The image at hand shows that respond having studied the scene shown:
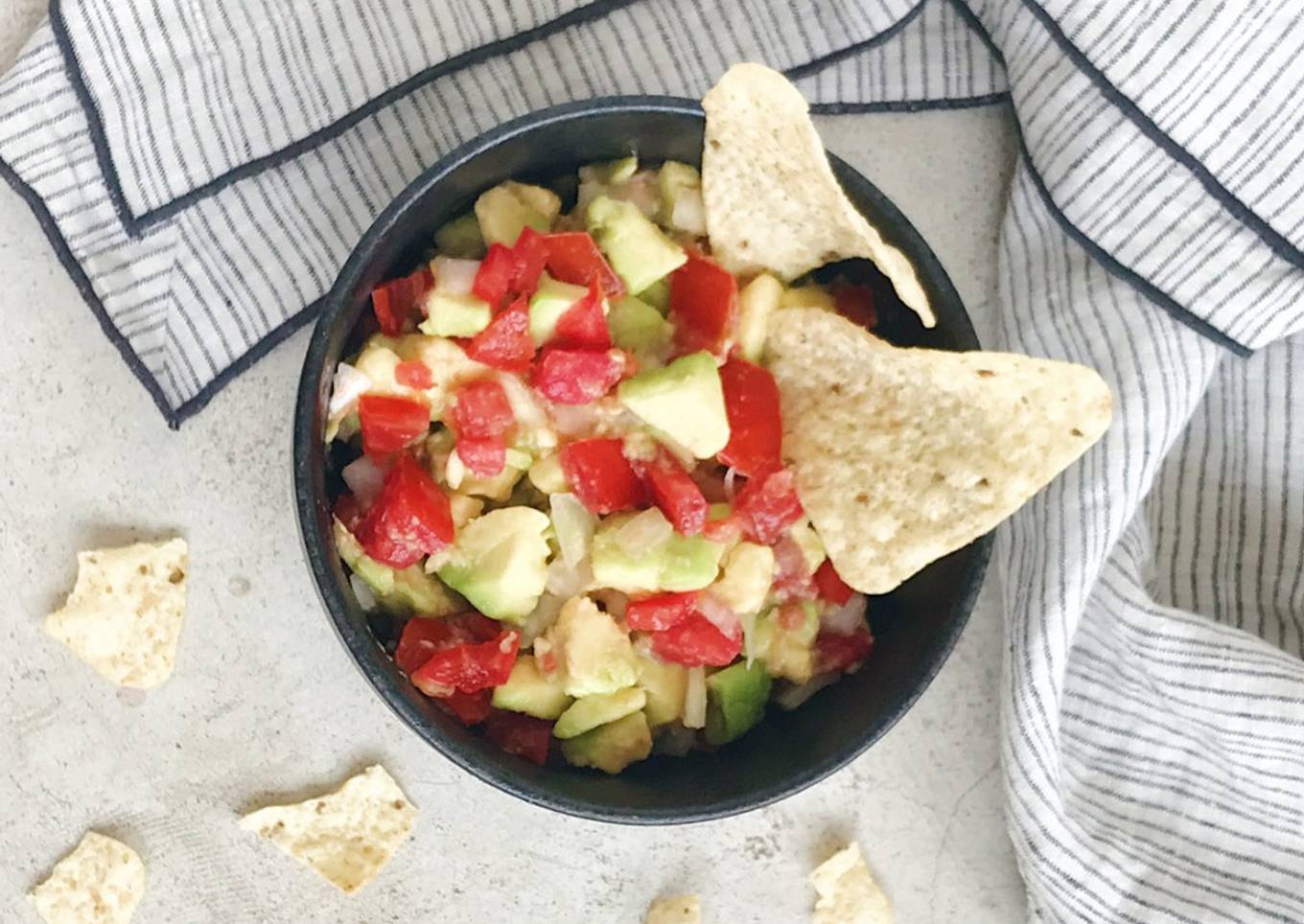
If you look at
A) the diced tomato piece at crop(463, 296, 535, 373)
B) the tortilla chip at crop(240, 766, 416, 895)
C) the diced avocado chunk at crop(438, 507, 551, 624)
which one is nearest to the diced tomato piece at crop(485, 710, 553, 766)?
the diced avocado chunk at crop(438, 507, 551, 624)

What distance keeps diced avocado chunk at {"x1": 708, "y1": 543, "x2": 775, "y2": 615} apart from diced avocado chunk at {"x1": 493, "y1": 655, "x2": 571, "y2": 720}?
6.6 inches

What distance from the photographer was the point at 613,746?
137 centimetres

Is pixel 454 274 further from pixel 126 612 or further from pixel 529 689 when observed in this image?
pixel 126 612

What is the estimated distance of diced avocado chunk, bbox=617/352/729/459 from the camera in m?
1.22

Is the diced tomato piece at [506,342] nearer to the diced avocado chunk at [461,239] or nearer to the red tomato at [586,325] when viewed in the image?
the red tomato at [586,325]

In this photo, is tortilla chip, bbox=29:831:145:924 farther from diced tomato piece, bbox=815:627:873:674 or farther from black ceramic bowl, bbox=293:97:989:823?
diced tomato piece, bbox=815:627:873:674

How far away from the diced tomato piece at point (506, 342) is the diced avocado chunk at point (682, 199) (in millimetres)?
195

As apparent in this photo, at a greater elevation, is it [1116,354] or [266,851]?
[1116,354]

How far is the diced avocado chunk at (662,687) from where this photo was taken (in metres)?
1.33

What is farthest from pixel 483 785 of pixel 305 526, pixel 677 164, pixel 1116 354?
pixel 1116 354

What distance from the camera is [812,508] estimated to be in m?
1.31

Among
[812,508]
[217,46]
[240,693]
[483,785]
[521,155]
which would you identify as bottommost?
[483,785]

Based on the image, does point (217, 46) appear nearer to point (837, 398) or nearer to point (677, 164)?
point (677, 164)

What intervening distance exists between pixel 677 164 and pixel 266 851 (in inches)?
34.1
